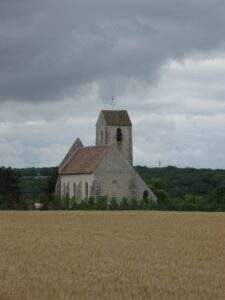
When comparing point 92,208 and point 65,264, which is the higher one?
point 92,208

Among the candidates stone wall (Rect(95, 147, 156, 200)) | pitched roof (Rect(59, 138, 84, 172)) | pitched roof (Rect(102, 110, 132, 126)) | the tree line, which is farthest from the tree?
pitched roof (Rect(102, 110, 132, 126))

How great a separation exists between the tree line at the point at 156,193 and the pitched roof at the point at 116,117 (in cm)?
887

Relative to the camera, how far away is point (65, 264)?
1992 centimetres

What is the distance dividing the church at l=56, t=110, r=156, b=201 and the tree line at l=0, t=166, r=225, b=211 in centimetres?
292

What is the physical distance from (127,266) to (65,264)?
1583 millimetres

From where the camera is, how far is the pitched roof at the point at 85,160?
306 feet

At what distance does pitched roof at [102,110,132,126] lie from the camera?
10462 centimetres

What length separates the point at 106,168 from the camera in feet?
302

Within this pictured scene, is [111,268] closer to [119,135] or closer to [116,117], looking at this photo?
[119,135]

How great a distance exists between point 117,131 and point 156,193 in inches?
411

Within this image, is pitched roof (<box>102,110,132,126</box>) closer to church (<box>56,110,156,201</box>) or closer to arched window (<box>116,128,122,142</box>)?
church (<box>56,110,156,201</box>)

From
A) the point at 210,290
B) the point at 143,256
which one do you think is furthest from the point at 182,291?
the point at 143,256

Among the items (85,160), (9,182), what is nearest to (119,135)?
(85,160)

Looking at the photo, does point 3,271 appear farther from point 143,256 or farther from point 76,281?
point 143,256
